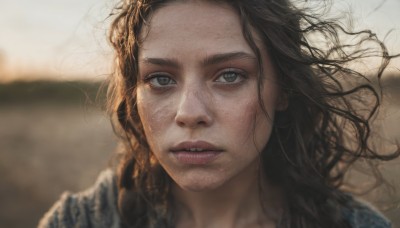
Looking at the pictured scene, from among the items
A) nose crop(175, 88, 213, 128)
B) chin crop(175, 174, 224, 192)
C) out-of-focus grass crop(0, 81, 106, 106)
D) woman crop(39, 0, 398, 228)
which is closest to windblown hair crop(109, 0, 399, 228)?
woman crop(39, 0, 398, 228)

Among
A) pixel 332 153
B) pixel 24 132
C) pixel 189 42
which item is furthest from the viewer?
pixel 24 132

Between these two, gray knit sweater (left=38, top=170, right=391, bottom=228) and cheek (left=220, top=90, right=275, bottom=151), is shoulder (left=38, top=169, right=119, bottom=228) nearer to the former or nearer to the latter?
gray knit sweater (left=38, top=170, right=391, bottom=228)

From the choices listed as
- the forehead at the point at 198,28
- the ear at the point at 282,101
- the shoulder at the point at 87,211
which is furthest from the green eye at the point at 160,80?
the shoulder at the point at 87,211

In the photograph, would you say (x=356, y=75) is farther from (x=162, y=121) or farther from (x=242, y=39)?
(x=162, y=121)

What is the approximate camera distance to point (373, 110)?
2584mm

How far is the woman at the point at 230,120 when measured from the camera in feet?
6.99

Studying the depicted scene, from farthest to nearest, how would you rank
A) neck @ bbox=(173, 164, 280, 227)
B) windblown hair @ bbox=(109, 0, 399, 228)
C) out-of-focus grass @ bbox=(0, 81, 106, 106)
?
out-of-focus grass @ bbox=(0, 81, 106, 106), neck @ bbox=(173, 164, 280, 227), windblown hair @ bbox=(109, 0, 399, 228)

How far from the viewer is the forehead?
83.1 inches

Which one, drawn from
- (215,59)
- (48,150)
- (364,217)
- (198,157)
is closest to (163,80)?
(215,59)

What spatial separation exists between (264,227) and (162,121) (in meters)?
0.78

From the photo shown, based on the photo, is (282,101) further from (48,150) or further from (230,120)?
(48,150)

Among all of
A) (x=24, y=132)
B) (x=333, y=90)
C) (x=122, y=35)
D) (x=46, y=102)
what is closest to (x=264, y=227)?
(x=333, y=90)

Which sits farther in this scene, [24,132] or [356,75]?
[24,132]

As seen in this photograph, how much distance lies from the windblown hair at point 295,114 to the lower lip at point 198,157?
0.32 meters
